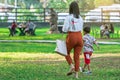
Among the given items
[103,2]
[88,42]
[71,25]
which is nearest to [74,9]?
[71,25]

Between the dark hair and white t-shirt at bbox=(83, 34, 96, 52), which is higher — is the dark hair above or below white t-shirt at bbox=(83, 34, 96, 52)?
above

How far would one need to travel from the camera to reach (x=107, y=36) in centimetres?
3578

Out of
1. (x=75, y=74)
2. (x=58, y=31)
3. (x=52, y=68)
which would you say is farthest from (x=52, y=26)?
(x=75, y=74)

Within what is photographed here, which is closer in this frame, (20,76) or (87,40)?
(20,76)

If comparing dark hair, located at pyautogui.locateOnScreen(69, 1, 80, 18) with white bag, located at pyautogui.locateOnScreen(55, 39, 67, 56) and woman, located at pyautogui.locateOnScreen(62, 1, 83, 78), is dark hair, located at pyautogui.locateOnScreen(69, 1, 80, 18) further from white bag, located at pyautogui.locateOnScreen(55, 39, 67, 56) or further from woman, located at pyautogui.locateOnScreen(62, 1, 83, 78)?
white bag, located at pyautogui.locateOnScreen(55, 39, 67, 56)

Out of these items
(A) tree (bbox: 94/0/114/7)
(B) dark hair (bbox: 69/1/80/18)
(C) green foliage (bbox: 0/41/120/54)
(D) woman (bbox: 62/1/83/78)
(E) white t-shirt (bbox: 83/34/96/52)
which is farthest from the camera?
(A) tree (bbox: 94/0/114/7)

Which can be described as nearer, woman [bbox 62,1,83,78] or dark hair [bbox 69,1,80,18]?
dark hair [bbox 69,1,80,18]

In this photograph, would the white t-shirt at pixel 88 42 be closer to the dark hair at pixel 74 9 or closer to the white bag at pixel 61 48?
the white bag at pixel 61 48

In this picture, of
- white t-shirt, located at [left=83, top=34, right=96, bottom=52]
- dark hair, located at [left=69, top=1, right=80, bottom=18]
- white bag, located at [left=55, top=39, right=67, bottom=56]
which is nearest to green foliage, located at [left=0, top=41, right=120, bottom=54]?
white t-shirt, located at [left=83, top=34, right=96, bottom=52]

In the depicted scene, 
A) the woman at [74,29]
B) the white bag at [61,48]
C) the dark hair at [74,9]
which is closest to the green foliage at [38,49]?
the white bag at [61,48]

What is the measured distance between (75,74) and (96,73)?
4.52 feet

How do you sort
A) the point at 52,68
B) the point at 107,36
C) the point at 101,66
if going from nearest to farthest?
the point at 52,68, the point at 101,66, the point at 107,36

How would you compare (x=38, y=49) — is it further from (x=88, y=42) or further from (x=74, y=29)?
(x=74, y=29)

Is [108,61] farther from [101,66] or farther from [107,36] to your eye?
[107,36]
